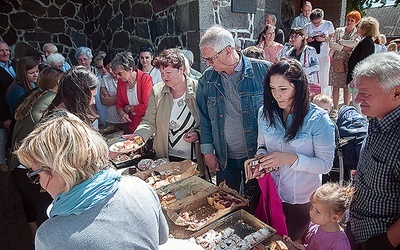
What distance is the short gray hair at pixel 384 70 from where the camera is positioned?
1.38 metres

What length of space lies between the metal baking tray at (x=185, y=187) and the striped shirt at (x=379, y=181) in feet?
3.17

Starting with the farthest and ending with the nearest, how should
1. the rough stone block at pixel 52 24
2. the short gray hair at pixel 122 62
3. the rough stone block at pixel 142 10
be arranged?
1. the rough stone block at pixel 52 24
2. the rough stone block at pixel 142 10
3. the short gray hair at pixel 122 62

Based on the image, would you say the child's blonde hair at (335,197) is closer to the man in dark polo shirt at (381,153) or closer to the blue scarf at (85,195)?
the man in dark polo shirt at (381,153)

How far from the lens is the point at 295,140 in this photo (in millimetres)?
1777

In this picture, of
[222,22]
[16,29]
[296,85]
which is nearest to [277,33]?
[222,22]

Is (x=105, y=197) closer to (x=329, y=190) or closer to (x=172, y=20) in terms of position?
(x=329, y=190)

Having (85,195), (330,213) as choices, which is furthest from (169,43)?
(85,195)

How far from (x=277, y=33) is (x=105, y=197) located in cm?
576

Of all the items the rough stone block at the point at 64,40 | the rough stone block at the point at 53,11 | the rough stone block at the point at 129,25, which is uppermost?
the rough stone block at the point at 53,11

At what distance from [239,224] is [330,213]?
0.53m

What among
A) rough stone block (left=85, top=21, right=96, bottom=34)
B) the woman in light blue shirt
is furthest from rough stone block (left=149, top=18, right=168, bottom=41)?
the woman in light blue shirt

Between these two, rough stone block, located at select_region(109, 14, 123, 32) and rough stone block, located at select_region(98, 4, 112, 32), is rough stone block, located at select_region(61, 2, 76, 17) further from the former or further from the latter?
rough stone block, located at select_region(109, 14, 123, 32)

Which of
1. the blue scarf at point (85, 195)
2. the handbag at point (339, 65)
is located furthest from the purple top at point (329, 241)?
the handbag at point (339, 65)

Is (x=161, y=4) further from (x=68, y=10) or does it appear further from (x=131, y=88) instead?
(x=68, y=10)
